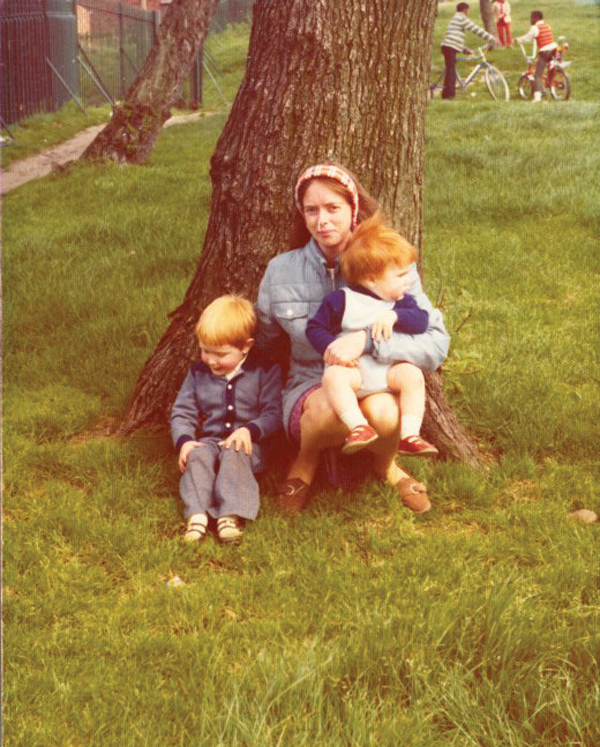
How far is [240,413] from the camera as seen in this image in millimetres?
4098

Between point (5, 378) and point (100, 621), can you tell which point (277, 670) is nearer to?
point (100, 621)

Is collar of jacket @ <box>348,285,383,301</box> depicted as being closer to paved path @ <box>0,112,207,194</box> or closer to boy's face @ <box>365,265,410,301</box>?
boy's face @ <box>365,265,410,301</box>

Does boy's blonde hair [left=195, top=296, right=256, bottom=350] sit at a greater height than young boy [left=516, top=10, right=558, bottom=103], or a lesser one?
lesser

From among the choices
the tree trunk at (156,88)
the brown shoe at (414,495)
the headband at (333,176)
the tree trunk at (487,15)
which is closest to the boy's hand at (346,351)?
the headband at (333,176)

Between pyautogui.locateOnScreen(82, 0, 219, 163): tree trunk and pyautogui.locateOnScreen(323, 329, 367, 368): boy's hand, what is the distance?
8603 millimetres

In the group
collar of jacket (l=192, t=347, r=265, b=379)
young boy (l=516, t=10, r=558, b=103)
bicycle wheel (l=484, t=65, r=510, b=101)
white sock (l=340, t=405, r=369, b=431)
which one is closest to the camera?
white sock (l=340, t=405, r=369, b=431)

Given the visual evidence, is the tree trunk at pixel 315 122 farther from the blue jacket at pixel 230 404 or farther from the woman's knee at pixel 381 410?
the woman's knee at pixel 381 410

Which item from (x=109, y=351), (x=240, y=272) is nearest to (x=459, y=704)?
(x=240, y=272)

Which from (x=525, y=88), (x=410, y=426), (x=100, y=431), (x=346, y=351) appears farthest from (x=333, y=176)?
(x=525, y=88)

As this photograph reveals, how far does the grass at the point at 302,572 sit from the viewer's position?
2.73 meters

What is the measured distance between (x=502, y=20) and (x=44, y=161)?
754 inches

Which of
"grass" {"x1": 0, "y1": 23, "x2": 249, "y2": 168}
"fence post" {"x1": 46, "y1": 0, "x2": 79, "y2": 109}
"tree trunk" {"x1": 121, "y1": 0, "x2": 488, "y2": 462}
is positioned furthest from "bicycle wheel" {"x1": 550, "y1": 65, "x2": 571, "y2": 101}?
"tree trunk" {"x1": 121, "y1": 0, "x2": 488, "y2": 462}

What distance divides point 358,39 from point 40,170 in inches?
369

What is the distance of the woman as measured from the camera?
376cm
